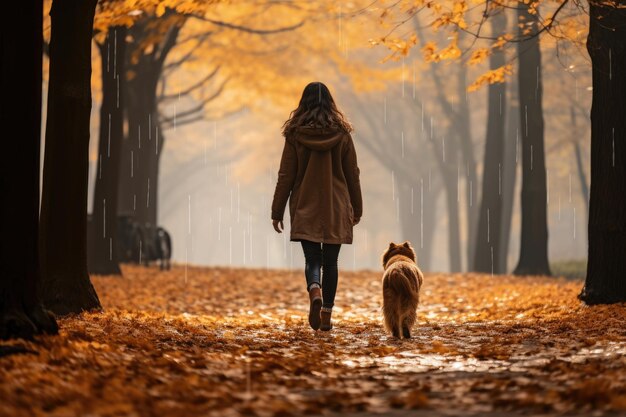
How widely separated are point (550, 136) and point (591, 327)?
22.7m

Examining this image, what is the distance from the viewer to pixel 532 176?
1784 cm

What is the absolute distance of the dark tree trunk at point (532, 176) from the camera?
17.7 meters

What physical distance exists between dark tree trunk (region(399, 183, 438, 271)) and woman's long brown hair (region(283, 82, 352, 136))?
25701 mm

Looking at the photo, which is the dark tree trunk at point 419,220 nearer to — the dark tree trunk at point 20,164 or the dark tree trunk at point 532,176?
the dark tree trunk at point 532,176

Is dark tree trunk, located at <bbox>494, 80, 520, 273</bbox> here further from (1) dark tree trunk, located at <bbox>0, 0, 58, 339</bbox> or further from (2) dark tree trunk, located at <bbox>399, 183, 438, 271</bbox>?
(1) dark tree trunk, located at <bbox>0, 0, 58, 339</bbox>

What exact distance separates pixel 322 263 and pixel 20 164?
303 cm

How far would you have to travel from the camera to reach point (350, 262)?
179ft

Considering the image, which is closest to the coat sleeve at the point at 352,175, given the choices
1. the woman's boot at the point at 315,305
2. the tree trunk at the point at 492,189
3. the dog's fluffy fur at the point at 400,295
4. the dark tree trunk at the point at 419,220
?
the dog's fluffy fur at the point at 400,295

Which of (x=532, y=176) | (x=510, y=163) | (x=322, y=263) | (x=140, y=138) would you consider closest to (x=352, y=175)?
(x=322, y=263)

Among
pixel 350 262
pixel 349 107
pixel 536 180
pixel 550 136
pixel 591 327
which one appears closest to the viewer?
pixel 591 327

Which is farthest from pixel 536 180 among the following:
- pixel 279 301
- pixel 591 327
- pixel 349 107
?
pixel 349 107

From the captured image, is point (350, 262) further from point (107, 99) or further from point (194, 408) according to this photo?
point (194, 408)

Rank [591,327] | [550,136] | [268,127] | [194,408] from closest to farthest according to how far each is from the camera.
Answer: [194,408], [591,327], [550,136], [268,127]

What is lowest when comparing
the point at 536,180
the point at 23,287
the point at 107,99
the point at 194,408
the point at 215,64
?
the point at 194,408
